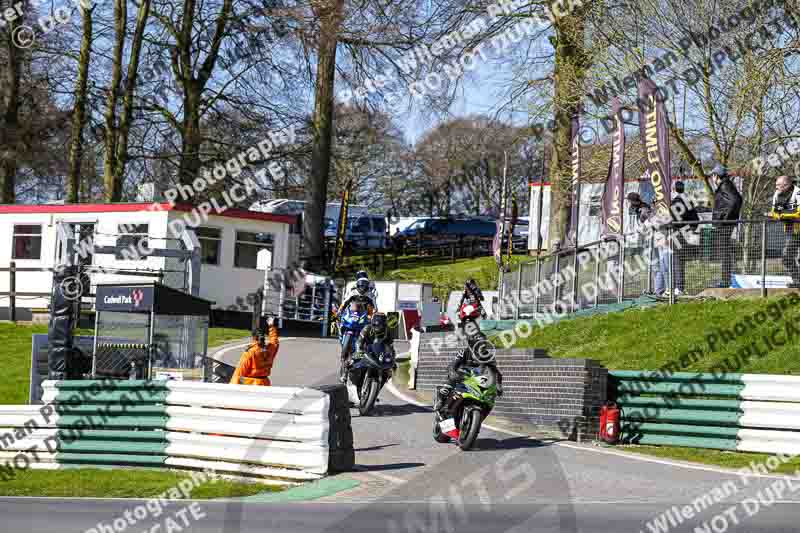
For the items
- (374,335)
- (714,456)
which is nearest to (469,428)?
(714,456)

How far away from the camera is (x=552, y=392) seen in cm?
1466

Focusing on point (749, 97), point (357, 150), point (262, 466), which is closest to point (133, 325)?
point (262, 466)

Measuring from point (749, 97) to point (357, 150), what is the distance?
137 feet

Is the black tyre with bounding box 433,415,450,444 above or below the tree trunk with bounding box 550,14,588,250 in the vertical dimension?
below

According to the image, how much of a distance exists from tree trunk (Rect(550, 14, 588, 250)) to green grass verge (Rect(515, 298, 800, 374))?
204 inches

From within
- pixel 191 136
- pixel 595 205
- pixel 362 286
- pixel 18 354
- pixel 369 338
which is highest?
pixel 191 136

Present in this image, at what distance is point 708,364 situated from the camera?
627 inches

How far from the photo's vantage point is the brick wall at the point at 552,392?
14.2m

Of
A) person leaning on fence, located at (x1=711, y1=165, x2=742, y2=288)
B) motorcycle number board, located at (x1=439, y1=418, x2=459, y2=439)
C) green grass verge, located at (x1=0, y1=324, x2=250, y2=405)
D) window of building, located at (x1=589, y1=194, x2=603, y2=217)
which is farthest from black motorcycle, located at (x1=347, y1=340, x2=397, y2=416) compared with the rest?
window of building, located at (x1=589, y1=194, x2=603, y2=217)

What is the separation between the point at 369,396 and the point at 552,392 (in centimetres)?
281

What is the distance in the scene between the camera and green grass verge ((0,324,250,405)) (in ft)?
67.6

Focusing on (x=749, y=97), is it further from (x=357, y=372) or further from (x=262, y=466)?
(x=262, y=466)

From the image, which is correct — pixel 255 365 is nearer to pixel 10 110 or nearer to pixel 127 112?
pixel 127 112

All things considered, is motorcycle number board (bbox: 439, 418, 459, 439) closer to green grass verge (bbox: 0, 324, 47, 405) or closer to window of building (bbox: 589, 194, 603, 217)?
green grass verge (bbox: 0, 324, 47, 405)
